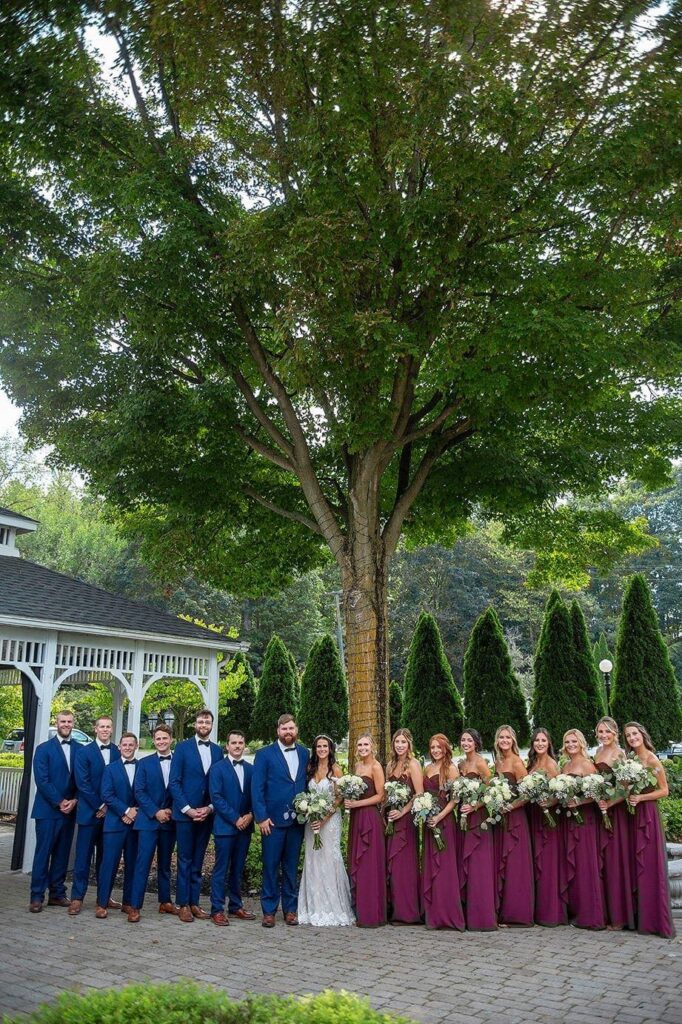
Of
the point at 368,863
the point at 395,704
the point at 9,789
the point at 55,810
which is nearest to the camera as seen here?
the point at 368,863

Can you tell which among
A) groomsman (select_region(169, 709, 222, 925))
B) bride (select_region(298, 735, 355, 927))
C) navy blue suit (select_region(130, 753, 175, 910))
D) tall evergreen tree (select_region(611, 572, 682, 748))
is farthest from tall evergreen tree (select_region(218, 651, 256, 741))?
bride (select_region(298, 735, 355, 927))

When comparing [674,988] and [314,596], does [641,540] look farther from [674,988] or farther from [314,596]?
[314,596]

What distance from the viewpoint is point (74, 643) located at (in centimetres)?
1286

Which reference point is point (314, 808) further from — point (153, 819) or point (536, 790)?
point (536, 790)

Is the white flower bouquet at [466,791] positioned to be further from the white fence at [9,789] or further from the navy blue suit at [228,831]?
the white fence at [9,789]

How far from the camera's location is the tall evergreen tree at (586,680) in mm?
20016

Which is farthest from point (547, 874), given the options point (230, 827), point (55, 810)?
point (55, 810)

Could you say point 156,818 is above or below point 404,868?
above

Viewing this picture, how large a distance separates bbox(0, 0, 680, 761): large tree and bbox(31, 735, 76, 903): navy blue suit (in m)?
3.82

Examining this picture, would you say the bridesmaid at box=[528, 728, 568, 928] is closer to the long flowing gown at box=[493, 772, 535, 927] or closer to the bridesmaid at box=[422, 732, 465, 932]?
the long flowing gown at box=[493, 772, 535, 927]

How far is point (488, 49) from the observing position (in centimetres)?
997

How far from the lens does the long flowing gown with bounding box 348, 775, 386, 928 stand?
28.1ft

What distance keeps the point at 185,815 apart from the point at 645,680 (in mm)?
13579

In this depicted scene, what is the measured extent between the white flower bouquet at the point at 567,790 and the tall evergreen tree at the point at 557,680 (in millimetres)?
11849
